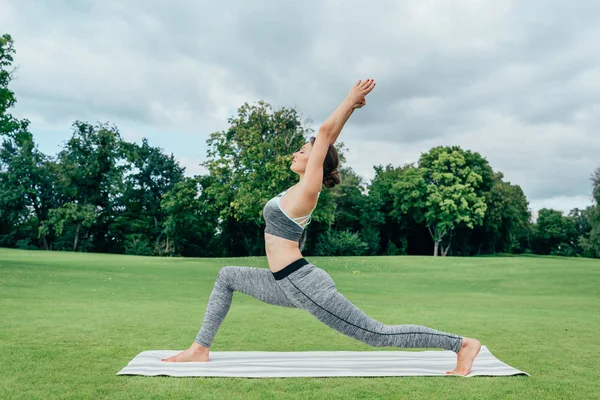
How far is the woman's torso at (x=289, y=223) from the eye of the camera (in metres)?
4.30

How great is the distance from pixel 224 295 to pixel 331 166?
1609 mm

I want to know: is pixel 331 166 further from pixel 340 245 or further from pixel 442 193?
pixel 442 193

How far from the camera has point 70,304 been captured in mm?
9961

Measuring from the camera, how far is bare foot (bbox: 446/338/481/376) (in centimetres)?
451

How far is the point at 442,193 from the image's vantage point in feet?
153

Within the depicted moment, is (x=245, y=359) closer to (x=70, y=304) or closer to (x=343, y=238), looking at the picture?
(x=70, y=304)

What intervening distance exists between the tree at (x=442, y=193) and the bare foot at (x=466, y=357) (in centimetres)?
4256

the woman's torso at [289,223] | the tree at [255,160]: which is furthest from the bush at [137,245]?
the woman's torso at [289,223]

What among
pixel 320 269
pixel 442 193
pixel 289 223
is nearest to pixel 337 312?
pixel 320 269

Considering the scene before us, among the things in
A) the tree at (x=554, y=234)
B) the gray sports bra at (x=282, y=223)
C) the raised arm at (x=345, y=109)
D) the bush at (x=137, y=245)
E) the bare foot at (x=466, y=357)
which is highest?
the tree at (x=554, y=234)

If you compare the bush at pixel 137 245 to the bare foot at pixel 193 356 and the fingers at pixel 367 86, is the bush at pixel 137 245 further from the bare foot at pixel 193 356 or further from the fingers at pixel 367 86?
the fingers at pixel 367 86

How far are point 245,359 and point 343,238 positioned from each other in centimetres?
3801

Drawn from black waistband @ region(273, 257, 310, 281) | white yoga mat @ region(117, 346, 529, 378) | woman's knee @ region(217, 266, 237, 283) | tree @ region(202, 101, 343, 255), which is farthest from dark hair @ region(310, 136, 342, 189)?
tree @ region(202, 101, 343, 255)

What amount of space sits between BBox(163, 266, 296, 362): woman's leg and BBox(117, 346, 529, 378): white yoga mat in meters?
0.12
